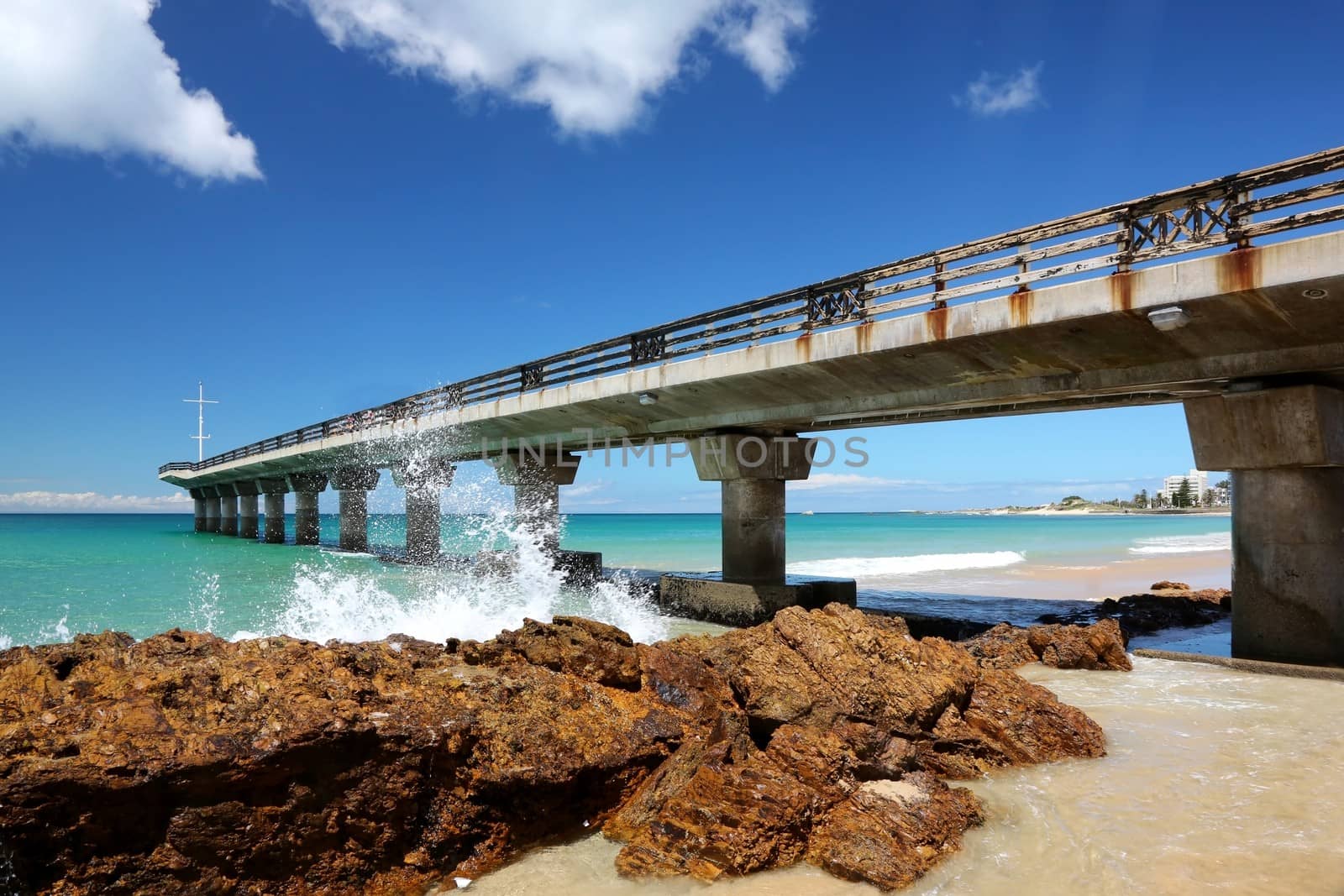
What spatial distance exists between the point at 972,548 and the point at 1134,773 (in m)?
48.0

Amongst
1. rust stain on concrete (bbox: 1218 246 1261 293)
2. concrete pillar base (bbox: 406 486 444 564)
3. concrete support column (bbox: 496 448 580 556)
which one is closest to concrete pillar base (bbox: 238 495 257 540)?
concrete pillar base (bbox: 406 486 444 564)

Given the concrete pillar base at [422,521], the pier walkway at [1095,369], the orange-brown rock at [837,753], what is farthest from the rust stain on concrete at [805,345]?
the concrete pillar base at [422,521]

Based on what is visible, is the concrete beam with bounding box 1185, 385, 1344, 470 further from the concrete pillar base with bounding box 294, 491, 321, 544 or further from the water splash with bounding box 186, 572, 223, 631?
the concrete pillar base with bounding box 294, 491, 321, 544

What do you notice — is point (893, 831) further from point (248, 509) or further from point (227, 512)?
point (227, 512)

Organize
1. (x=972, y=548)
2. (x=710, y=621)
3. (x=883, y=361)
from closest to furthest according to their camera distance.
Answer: (x=883, y=361) → (x=710, y=621) → (x=972, y=548)

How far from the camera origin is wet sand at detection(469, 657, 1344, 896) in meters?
3.90

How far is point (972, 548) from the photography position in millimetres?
50312

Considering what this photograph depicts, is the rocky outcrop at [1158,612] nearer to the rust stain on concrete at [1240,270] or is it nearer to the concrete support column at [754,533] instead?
the concrete support column at [754,533]

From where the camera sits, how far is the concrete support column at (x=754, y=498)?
16.2m

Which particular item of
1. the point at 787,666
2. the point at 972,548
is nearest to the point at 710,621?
the point at 787,666

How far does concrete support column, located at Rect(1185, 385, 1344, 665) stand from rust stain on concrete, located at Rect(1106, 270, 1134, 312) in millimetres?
2641

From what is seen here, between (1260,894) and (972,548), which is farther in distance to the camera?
(972,548)

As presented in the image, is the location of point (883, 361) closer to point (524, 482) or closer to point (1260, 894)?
point (1260, 894)

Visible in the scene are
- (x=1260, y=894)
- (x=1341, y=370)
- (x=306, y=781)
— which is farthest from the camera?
(x=1341, y=370)
